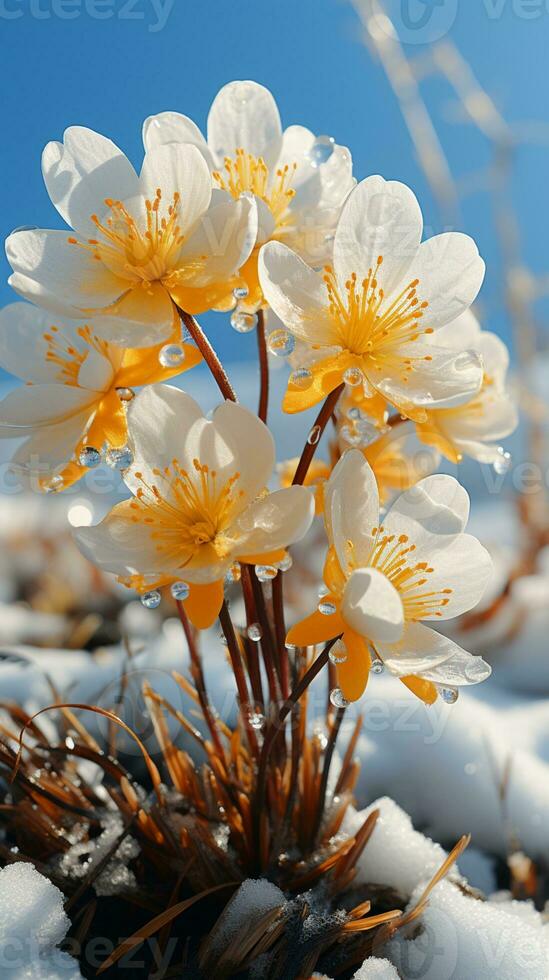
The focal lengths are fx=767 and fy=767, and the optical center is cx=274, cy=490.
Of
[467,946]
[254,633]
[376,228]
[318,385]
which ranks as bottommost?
[467,946]

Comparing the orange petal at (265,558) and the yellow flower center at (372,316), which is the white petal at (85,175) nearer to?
the yellow flower center at (372,316)

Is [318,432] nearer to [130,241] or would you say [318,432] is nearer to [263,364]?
[263,364]

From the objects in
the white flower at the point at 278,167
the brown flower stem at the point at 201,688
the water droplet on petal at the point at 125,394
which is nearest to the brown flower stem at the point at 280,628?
the brown flower stem at the point at 201,688

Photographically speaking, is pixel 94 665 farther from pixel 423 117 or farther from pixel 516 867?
pixel 423 117

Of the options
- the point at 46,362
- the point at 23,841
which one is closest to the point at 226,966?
the point at 23,841

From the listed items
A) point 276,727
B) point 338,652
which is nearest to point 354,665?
point 338,652

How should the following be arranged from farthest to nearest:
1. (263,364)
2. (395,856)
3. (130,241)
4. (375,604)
Answer: (395,856) < (263,364) < (130,241) < (375,604)
